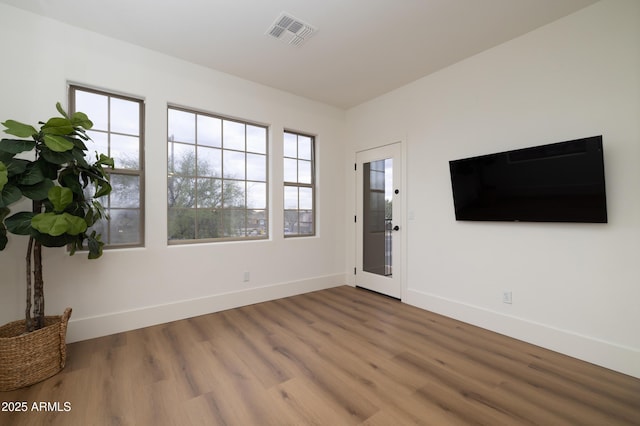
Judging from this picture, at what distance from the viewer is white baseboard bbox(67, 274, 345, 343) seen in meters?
2.70

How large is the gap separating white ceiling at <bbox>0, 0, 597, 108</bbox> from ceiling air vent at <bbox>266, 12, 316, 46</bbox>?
0.06m

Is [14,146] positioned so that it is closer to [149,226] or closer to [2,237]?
[2,237]

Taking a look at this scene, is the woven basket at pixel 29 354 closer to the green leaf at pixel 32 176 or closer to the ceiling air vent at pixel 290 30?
the green leaf at pixel 32 176

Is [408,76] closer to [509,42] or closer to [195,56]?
[509,42]

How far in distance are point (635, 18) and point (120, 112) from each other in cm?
479

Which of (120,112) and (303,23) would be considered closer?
(303,23)

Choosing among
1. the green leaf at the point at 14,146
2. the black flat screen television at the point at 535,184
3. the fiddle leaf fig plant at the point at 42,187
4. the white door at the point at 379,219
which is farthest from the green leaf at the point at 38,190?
the black flat screen television at the point at 535,184

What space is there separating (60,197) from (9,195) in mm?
279

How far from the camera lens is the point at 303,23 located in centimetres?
262

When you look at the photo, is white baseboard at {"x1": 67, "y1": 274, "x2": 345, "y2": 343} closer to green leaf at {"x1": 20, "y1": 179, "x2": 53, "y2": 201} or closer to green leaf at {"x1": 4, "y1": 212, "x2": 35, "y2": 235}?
green leaf at {"x1": 4, "y1": 212, "x2": 35, "y2": 235}

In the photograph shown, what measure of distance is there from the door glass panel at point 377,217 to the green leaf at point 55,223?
3.53 metres

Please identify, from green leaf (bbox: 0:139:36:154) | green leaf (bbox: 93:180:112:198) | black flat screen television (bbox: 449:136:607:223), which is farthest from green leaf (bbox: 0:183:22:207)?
black flat screen television (bbox: 449:136:607:223)

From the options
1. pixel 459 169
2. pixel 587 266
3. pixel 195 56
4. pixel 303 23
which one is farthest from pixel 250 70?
pixel 587 266

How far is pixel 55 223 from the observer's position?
1.94 meters
